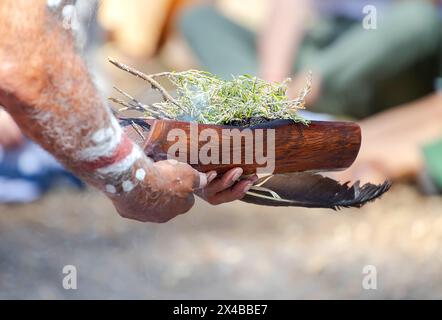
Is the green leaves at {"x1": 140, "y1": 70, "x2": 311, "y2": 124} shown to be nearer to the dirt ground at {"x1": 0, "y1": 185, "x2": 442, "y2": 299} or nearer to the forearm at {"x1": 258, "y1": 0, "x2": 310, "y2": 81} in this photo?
the dirt ground at {"x1": 0, "y1": 185, "x2": 442, "y2": 299}

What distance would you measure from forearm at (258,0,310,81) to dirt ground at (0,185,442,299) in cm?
35

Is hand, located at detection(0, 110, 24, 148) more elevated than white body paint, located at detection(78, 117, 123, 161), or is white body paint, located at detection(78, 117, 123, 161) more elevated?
hand, located at detection(0, 110, 24, 148)

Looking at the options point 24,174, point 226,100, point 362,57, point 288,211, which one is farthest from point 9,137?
point 226,100

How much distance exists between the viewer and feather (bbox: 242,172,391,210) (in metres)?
0.68

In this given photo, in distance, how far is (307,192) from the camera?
2.28ft

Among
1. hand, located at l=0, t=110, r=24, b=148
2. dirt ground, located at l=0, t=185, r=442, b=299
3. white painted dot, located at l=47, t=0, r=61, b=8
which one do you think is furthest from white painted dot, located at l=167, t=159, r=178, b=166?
hand, located at l=0, t=110, r=24, b=148

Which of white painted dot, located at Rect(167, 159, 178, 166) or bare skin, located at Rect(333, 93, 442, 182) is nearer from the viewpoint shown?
white painted dot, located at Rect(167, 159, 178, 166)

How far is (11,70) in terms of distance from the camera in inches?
23.0

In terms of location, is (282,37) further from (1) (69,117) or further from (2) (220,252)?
(1) (69,117)

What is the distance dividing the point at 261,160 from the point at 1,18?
0.22m

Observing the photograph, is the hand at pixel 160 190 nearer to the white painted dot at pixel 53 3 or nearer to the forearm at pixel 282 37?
the white painted dot at pixel 53 3

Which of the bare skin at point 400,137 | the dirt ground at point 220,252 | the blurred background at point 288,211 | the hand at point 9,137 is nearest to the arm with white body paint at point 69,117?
the blurred background at point 288,211

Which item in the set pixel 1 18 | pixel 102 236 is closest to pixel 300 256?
pixel 102 236

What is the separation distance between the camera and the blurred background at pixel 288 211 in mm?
1542
